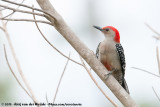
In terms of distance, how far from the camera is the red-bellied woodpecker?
20.3 ft

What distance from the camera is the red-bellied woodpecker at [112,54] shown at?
618cm

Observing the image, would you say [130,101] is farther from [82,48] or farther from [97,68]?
[82,48]

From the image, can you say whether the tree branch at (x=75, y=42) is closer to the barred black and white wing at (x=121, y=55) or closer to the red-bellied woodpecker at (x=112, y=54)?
the red-bellied woodpecker at (x=112, y=54)

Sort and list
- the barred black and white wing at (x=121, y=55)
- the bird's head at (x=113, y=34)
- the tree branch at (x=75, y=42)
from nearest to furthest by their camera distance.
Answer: the tree branch at (x=75, y=42), the barred black and white wing at (x=121, y=55), the bird's head at (x=113, y=34)

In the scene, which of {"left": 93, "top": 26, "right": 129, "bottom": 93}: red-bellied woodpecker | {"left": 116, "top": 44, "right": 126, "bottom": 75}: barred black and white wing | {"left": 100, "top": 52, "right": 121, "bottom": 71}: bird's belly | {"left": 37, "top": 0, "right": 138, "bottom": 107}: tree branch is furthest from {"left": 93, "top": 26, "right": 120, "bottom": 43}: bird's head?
{"left": 37, "top": 0, "right": 138, "bottom": 107}: tree branch

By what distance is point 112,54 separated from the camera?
6305 millimetres

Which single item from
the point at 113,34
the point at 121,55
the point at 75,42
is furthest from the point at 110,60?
the point at 75,42

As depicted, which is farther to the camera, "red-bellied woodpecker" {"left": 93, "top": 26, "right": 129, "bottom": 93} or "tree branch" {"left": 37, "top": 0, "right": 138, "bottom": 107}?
"red-bellied woodpecker" {"left": 93, "top": 26, "right": 129, "bottom": 93}

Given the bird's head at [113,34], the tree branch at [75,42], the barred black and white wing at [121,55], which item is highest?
the bird's head at [113,34]

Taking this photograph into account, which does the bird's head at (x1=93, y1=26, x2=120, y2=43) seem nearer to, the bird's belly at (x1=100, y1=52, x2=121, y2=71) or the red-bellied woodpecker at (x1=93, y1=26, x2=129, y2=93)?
the red-bellied woodpecker at (x1=93, y1=26, x2=129, y2=93)

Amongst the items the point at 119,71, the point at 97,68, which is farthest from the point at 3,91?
the point at 97,68

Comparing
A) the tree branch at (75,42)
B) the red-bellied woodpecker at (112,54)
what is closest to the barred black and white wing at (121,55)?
the red-bellied woodpecker at (112,54)

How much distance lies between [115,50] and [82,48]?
309 centimetres

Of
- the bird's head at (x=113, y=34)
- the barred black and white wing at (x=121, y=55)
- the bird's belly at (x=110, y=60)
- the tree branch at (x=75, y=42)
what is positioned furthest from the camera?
the bird's head at (x=113, y=34)
